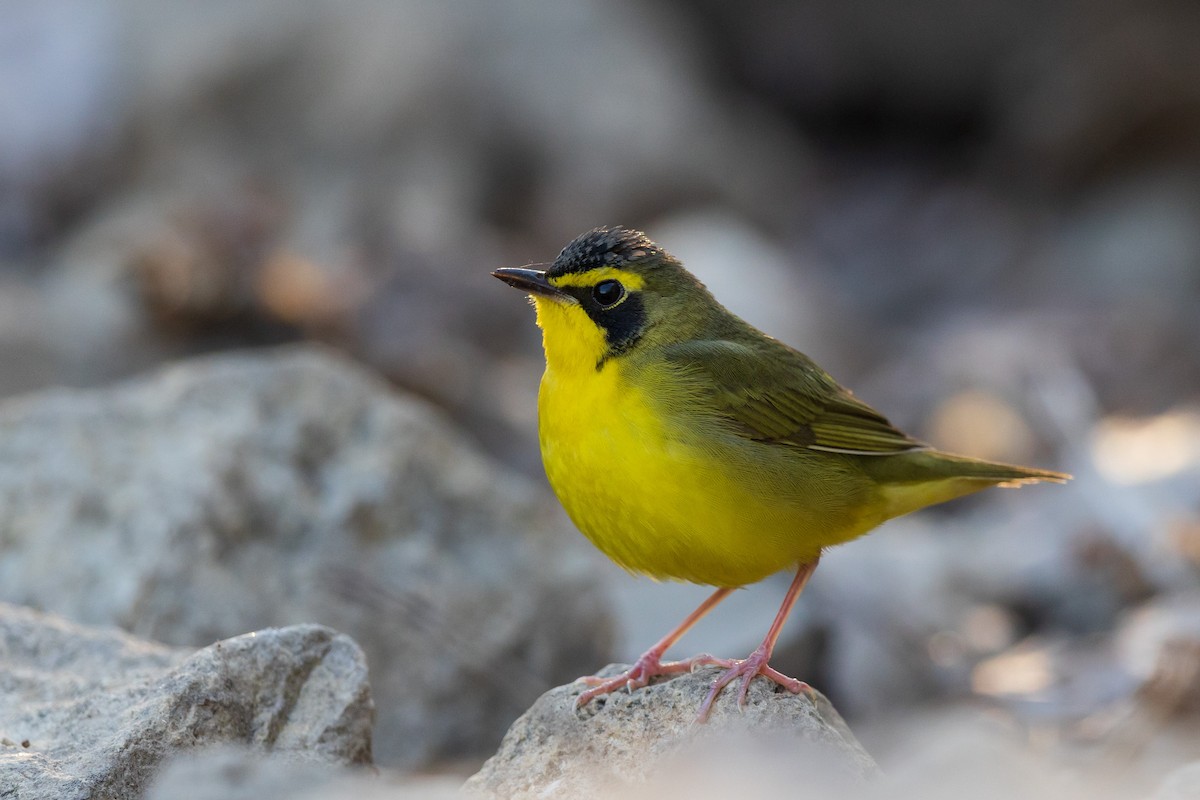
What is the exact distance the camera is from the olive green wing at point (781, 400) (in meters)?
5.01

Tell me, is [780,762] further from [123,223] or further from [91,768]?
[123,223]

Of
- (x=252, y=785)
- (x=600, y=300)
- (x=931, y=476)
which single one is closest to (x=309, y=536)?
(x=600, y=300)

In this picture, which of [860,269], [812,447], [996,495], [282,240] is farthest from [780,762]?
[860,269]

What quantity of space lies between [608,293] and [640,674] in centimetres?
134

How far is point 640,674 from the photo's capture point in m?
4.60

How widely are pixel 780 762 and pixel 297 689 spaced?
5.03 ft

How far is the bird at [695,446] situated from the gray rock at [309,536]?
0.99 meters

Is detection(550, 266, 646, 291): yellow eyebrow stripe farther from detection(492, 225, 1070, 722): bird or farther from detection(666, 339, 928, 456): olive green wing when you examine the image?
detection(666, 339, 928, 456): olive green wing

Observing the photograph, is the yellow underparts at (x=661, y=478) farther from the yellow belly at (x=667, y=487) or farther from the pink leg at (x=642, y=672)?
the pink leg at (x=642, y=672)

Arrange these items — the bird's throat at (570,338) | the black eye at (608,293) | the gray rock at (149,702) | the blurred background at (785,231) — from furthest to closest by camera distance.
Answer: the blurred background at (785,231) < the black eye at (608,293) < the bird's throat at (570,338) < the gray rock at (149,702)

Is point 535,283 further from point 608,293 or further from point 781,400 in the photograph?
point 781,400

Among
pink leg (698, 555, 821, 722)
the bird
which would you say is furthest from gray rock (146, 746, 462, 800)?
the bird

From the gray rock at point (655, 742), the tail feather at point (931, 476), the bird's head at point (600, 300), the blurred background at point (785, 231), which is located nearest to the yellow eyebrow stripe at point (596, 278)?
the bird's head at point (600, 300)

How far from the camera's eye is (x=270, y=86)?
1372cm
